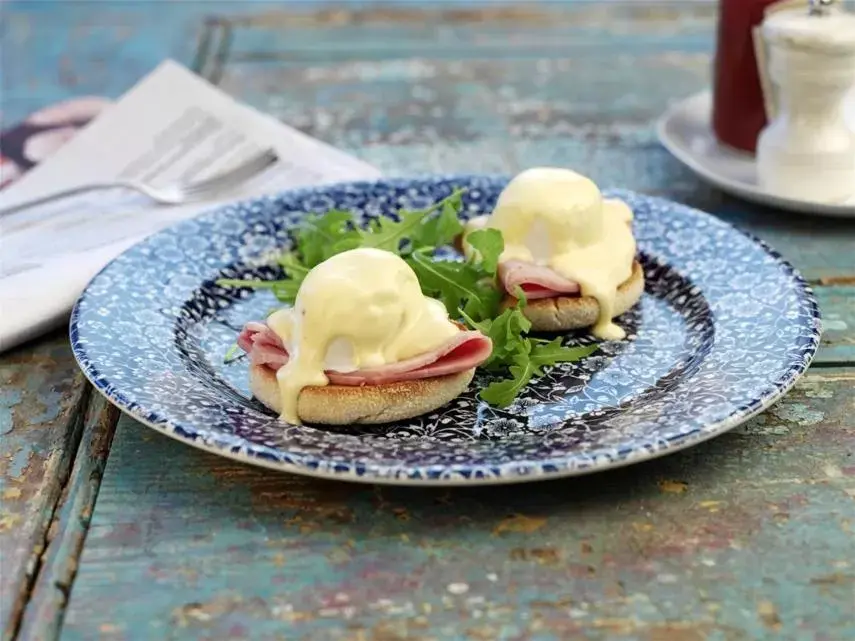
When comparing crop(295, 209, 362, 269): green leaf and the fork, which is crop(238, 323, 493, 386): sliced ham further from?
the fork

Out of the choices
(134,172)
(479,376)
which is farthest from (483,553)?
(134,172)

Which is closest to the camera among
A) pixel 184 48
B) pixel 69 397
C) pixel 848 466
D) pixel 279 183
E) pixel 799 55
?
pixel 848 466

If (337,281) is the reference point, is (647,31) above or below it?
below

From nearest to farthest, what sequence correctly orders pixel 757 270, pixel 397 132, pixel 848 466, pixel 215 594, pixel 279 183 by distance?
pixel 215 594
pixel 848 466
pixel 757 270
pixel 279 183
pixel 397 132

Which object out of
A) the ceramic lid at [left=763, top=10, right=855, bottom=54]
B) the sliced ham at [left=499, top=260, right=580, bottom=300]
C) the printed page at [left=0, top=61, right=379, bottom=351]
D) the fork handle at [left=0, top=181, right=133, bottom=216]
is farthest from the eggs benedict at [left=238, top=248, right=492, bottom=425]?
the ceramic lid at [left=763, top=10, right=855, bottom=54]

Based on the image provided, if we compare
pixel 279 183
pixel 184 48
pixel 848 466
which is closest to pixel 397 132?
pixel 279 183

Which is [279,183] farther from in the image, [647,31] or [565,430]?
[647,31]

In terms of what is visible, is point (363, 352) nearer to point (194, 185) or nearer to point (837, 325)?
point (837, 325)
